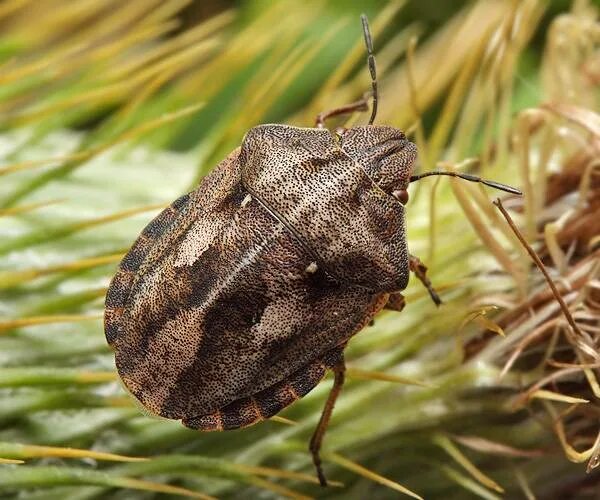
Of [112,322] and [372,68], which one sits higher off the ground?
[372,68]

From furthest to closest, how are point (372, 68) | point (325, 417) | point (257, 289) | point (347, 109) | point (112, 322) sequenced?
point (347, 109) < point (372, 68) < point (325, 417) < point (112, 322) < point (257, 289)

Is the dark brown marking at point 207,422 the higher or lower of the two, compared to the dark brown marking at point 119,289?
lower

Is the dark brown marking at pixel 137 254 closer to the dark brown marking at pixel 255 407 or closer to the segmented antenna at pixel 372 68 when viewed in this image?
the dark brown marking at pixel 255 407

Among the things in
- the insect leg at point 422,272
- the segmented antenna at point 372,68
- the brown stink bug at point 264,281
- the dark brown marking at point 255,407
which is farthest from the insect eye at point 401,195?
the dark brown marking at point 255,407

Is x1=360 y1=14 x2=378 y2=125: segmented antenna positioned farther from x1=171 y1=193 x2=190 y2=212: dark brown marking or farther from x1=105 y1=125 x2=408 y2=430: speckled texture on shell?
x1=171 y1=193 x2=190 y2=212: dark brown marking

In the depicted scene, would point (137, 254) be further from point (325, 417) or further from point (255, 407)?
point (325, 417)

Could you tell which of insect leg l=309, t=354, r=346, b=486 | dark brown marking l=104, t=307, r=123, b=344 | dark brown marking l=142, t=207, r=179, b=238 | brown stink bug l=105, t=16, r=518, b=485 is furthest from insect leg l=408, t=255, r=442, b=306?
dark brown marking l=104, t=307, r=123, b=344

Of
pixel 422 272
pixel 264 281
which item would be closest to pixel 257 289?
pixel 264 281

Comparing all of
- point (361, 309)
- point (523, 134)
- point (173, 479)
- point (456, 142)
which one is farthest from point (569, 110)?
point (173, 479)
